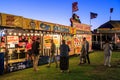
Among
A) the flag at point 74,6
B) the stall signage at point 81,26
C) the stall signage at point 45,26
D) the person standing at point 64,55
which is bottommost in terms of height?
the person standing at point 64,55

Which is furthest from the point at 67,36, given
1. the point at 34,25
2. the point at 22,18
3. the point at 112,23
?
the point at 112,23

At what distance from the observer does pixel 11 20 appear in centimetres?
1672

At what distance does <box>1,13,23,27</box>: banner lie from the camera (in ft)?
52.5

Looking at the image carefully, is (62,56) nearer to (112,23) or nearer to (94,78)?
(94,78)

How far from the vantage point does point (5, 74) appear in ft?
50.7

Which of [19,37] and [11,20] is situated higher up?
[11,20]

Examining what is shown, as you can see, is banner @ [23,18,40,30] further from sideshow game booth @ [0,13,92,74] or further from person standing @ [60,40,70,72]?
person standing @ [60,40,70,72]

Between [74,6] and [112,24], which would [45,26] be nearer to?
[74,6]

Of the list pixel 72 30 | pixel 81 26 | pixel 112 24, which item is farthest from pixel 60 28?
pixel 112 24

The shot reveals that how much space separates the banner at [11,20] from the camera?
631 inches

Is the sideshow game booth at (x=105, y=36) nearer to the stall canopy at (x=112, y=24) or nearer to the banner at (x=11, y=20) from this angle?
the stall canopy at (x=112, y=24)

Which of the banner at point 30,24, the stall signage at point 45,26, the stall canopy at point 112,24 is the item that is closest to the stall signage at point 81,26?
the stall signage at point 45,26

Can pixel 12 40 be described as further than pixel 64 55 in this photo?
Yes

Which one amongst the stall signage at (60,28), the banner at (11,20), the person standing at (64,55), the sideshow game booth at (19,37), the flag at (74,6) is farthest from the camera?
the flag at (74,6)
